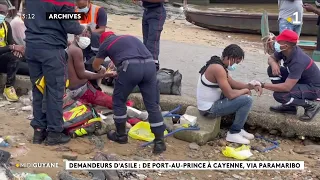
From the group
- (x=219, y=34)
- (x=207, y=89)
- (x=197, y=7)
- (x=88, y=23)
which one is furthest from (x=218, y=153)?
(x=197, y=7)

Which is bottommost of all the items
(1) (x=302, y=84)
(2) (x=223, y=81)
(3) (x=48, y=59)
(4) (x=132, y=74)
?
(1) (x=302, y=84)

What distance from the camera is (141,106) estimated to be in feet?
19.4

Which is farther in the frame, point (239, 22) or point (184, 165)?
point (239, 22)

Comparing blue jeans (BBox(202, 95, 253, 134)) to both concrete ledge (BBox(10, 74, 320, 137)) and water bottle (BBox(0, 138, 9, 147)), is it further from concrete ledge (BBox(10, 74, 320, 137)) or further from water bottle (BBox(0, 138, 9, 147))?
water bottle (BBox(0, 138, 9, 147))

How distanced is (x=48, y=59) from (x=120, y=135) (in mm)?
1119

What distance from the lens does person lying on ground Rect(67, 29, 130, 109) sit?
515 cm

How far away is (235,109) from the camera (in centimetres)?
527

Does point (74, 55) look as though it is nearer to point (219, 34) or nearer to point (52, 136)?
point (52, 136)

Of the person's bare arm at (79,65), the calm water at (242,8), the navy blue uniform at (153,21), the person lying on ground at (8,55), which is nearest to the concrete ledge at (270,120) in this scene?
the person's bare arm at (79,65)

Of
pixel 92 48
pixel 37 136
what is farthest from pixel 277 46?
pixel 37 136

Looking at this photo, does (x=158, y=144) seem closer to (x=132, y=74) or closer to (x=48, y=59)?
(x=132, y=74)

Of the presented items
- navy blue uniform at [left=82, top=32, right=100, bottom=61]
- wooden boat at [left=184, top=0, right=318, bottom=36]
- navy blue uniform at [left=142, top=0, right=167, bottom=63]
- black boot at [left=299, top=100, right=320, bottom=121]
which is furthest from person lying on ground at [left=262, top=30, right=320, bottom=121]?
wooden boat at [left=184, top=0, right=318, bottom=36]

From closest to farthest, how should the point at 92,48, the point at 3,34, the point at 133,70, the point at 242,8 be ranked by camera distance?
1. the point at 133,70
2. the point at 3,34
3. the point at 92,48
4. the point at 242,8

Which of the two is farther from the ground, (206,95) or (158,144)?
(206,95)
